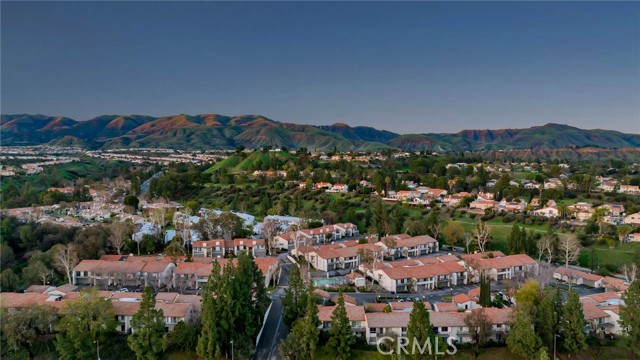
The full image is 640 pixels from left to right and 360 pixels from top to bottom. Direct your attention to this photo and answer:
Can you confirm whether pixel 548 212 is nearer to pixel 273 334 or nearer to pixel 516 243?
pixel 516 243

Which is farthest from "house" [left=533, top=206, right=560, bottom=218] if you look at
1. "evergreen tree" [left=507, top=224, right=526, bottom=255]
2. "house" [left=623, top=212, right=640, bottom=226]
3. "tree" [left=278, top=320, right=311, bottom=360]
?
"tree" [left=278, top=320, right=311, bottom=360]

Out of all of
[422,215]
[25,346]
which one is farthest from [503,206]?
[25,346]

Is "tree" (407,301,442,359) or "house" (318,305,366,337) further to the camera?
"house" (318,305,366,337)

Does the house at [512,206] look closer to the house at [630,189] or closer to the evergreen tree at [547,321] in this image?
the house at [630,189]

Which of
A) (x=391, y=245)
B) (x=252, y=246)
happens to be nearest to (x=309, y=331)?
(x=391, y=245)

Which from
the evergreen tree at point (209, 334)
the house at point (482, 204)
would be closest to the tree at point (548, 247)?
the house at point (482, 204)

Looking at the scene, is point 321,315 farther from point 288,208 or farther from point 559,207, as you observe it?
point 559,207
